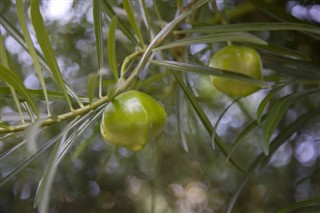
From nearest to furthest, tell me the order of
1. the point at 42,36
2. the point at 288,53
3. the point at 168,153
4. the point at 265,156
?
the point at 42,36 < the point at 288,53 < the point at 265,156 < the point at 168,153

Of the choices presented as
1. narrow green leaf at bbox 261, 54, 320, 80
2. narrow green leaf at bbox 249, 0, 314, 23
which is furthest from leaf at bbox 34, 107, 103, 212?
narrow green leaf at bbox 261, 54, 320, 80

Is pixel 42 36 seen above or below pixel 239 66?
above

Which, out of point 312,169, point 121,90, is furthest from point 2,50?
point 312,169

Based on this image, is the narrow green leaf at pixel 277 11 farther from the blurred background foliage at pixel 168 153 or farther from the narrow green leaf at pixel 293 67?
the blurred background foliage at pixel 168 153

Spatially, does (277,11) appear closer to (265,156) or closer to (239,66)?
(239,66)

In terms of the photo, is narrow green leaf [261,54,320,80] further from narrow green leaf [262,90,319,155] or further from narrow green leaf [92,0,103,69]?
narrow green leaf [92,0,103,69]

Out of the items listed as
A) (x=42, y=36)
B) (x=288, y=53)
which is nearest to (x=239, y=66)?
(x=288, y=53)
